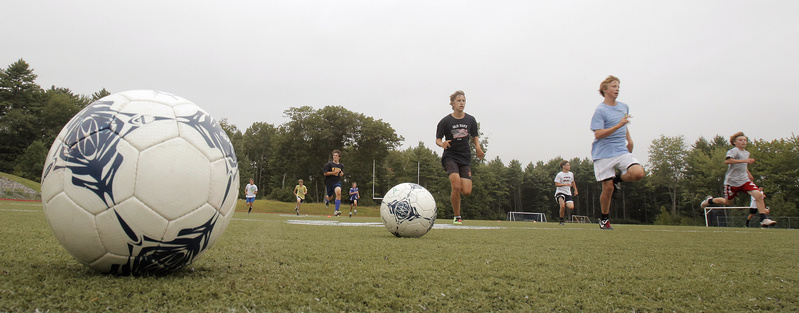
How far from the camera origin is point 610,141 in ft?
23.7

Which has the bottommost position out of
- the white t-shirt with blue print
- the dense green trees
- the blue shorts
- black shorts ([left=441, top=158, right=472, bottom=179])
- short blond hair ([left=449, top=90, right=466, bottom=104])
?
the blue shorts

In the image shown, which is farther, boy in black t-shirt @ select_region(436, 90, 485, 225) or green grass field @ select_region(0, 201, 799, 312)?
boy in black t-shirt @ select_region(436, 90, 485, 225)

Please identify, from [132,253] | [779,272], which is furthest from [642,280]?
[132,253]

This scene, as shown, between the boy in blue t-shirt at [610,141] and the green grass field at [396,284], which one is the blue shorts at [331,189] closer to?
the boy in blue t-shirt at [610,141]

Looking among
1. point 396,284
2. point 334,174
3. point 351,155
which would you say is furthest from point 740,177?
point 351,155

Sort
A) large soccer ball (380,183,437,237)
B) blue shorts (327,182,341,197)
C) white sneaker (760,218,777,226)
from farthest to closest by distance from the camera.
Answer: blue shorts (327,182,341,197) < white sneaker (760,218,777,226) < large soccer ball (380,183,437,237)

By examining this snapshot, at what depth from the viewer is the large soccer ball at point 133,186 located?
183cm

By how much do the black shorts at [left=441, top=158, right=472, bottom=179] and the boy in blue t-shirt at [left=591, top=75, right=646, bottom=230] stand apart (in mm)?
2395

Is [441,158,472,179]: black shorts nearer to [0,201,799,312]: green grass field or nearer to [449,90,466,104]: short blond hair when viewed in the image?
[449,90,466,104]: short blond hair

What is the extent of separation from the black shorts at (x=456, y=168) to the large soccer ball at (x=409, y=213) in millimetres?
2548

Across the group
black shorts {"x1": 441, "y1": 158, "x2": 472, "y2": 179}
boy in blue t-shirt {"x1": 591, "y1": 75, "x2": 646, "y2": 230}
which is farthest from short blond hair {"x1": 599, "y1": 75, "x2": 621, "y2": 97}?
black shorts {"x1": 441, "y1": 158, "x2": 472, "y2": 179}

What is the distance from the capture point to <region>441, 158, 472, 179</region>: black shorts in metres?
8.16

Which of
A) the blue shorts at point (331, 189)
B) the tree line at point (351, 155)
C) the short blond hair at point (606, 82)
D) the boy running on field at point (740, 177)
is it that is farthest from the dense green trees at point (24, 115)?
the boy running on field at point (740, 177)

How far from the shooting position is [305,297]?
1680 mm
